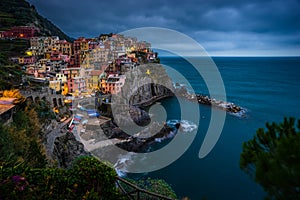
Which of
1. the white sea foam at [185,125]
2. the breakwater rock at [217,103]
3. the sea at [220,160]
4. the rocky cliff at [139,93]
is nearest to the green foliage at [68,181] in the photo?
the sea at [220,160]

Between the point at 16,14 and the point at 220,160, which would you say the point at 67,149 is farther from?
the point at 16,14

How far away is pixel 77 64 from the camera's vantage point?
31.0m

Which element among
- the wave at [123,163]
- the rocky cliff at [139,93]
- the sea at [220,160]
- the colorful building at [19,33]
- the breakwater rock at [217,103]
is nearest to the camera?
the sea at [220,160]

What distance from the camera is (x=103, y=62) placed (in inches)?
1294

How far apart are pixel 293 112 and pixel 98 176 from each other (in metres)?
29.2

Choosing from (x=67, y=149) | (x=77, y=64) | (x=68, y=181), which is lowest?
(x=67, y=149)

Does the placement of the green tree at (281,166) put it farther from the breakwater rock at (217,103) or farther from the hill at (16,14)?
the hill at (16,14)

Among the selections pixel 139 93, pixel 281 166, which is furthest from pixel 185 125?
pixel 281 166

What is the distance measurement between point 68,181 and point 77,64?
97.1 ft

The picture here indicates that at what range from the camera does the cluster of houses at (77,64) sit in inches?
934

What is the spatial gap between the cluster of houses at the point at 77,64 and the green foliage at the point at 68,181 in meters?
17.3

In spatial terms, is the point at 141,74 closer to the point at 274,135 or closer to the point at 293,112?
the point at 293,112

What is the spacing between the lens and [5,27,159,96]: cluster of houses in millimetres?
23734

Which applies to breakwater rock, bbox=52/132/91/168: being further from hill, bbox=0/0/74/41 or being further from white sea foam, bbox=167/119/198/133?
hill, bbox=0/0/74/41
